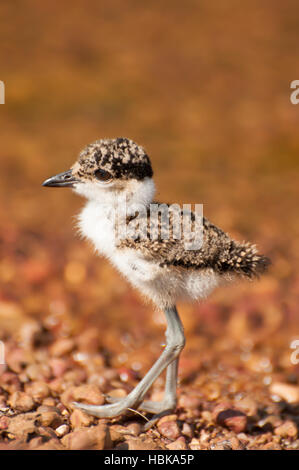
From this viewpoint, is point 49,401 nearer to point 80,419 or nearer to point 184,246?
point 80,419

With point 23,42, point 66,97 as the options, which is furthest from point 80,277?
point 23,42

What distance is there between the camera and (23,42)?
8250 mm

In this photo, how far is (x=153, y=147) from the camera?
6.59m

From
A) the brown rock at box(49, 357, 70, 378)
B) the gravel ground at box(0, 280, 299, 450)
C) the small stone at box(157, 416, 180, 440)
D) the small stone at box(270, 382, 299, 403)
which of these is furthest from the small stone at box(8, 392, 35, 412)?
the small stone at box(270, 382, 299, 403)

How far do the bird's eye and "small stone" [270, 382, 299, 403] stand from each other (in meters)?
1.75

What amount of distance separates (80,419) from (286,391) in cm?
140

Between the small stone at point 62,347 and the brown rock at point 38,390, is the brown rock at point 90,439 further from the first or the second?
the small stone at point 62,347

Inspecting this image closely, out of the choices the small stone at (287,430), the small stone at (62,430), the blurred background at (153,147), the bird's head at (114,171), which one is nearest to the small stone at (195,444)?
the small stone at (287,430)

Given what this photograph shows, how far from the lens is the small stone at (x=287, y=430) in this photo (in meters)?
2.82

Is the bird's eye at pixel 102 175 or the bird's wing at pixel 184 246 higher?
the bird's eye at pixel 102 175

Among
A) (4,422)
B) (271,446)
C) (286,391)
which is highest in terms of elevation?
(286,391)

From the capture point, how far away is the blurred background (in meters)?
4.07

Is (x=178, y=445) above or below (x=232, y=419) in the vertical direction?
below

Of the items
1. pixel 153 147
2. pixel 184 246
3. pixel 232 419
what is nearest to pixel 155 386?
pixel 232 419
